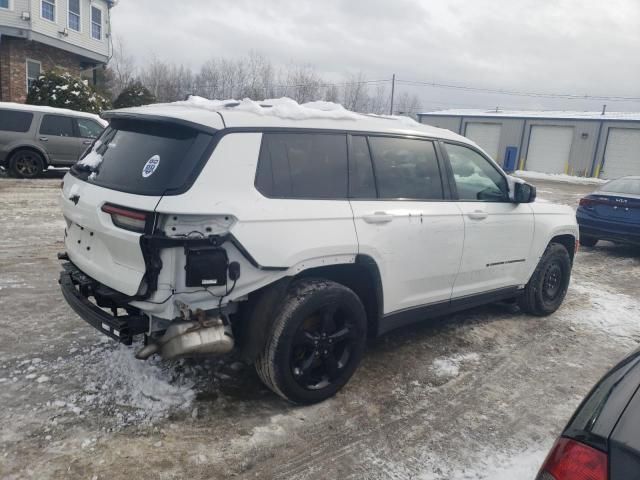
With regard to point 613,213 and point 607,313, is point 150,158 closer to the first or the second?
point 607,313

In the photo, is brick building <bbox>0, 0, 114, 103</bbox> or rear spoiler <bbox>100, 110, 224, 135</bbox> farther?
brick building <bbox>0, 0, 114, 103</bbox>

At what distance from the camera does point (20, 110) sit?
493 inches

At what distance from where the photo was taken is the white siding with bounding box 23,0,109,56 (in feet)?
69.6

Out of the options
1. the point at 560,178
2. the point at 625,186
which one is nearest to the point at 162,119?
the point at 625,186

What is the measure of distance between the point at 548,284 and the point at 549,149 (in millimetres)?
32905

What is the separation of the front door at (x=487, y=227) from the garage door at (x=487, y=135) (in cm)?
3431

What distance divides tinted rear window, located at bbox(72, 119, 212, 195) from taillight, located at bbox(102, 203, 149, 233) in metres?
0.13

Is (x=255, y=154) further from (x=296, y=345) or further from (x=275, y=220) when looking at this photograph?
(x=296, y=345)

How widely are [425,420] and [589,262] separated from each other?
6505mm

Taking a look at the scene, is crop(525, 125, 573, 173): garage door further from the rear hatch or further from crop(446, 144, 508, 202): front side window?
the rear hatch

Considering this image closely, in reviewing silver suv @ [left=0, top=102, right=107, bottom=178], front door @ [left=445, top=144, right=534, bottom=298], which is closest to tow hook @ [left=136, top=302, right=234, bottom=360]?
front door @ [left=445, top=144, right=534, bottom=298]

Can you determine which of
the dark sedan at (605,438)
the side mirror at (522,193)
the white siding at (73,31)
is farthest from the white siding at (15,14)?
the dark sedan at (605,438)

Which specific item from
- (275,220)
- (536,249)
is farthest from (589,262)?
(275,220)

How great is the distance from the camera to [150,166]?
3.08 meters
